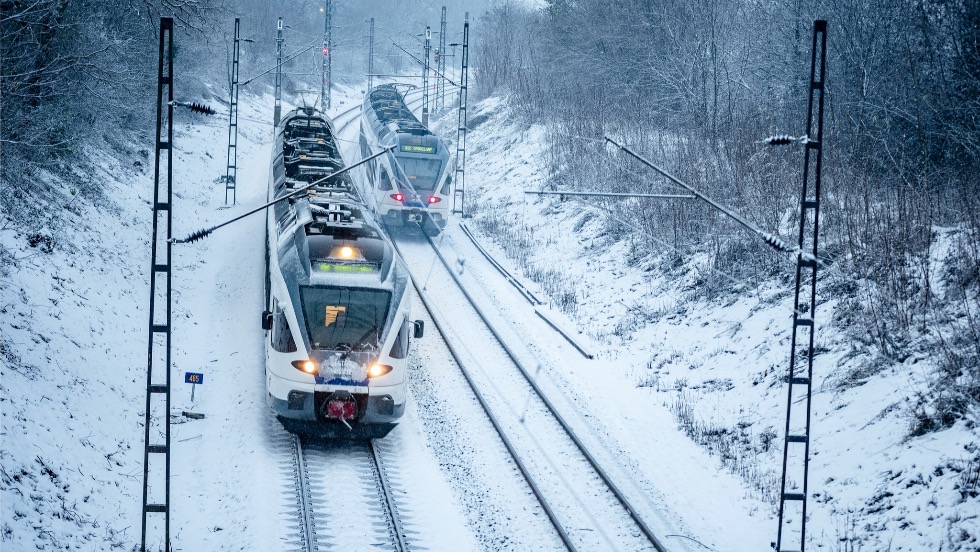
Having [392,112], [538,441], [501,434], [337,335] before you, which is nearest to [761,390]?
[538,441]

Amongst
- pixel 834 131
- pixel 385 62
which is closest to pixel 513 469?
pixel 834 131

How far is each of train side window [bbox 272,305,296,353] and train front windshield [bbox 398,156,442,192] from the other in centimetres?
1371

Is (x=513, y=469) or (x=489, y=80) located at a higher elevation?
(x=489, y=80)

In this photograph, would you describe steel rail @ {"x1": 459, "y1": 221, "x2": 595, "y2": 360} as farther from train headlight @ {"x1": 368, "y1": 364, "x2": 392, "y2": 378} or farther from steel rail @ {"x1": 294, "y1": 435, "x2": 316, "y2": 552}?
steel rail @ {"x1": 294, "y1": 435, "x2": 316, "y2": 552}

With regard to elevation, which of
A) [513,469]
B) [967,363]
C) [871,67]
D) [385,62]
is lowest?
[513,469]

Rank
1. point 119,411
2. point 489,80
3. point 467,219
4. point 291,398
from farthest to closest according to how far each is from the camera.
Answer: point 489,80 → point 467,219 → point 119,411 → point 291,398

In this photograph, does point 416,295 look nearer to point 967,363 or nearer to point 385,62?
point 967,363

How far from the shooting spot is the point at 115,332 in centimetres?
1766

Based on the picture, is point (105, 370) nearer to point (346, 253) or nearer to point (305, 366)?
point (305, 366)

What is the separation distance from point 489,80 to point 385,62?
151ft

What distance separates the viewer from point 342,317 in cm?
1377

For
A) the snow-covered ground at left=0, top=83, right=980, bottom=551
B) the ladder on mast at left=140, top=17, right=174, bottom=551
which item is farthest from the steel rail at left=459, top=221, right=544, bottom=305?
the ladder on mast at left=140, top=17, right=174, bottom=551

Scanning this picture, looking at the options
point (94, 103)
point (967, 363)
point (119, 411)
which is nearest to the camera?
point (967, 363)

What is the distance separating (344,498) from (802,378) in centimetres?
649
